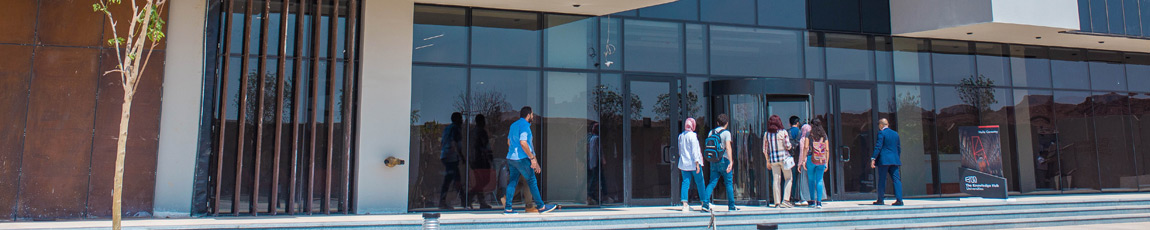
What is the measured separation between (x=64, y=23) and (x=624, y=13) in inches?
288

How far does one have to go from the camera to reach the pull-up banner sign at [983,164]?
11398mm

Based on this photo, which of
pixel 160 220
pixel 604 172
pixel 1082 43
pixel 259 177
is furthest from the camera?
pixel 1082 43

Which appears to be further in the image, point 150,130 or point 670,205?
point 670,205

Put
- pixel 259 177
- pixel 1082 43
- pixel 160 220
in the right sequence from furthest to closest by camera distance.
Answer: pixel 1082 43
pixel 259 177
pixel 160 220

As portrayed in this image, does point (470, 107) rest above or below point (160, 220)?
above

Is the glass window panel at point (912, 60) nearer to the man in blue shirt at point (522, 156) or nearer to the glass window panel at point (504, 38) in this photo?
the glass window panel at point (504, 38)

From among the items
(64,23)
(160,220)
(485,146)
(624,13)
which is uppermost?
(624,13)

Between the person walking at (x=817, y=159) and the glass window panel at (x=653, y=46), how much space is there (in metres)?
2.28

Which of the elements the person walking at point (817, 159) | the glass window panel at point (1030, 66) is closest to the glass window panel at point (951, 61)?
the glass window panel at point (1030, 66)

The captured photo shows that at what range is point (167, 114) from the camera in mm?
8773

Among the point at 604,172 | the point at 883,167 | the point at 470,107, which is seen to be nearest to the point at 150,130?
the point at 470,107

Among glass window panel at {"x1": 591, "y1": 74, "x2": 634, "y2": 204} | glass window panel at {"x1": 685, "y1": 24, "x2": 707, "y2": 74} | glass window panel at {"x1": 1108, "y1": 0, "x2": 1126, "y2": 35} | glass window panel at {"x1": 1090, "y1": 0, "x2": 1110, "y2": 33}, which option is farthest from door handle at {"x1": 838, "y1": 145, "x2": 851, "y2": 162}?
glass window panel at {"x1": 1108, "y1": 0, "x2": 1126, "y2": 35}

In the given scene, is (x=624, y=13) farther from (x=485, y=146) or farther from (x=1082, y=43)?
(x=1082, y=43)

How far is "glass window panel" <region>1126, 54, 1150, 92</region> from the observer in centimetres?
1495
